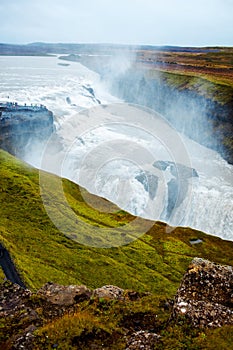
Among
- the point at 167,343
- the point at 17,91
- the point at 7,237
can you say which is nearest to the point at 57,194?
the point at 7,237

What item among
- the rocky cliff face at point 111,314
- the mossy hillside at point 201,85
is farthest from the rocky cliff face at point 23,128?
the rocky cliff face at point 111,314

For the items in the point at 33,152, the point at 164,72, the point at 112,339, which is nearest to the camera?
the point at 112,339

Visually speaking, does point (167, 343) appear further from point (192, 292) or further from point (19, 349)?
point (19, 349)

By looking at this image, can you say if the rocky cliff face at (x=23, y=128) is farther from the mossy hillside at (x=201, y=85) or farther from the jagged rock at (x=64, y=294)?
the jagged rock at (x=64, y=294)

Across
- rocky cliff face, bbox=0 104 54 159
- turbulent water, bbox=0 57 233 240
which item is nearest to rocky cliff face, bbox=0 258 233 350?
turbulent water, bbox=0 57 233 240

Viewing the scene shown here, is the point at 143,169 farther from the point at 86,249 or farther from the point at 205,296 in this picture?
the point at 205,296

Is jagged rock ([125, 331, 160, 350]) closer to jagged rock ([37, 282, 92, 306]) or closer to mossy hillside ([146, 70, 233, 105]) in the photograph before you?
jagged rock ([37, 282, 92, 306])
